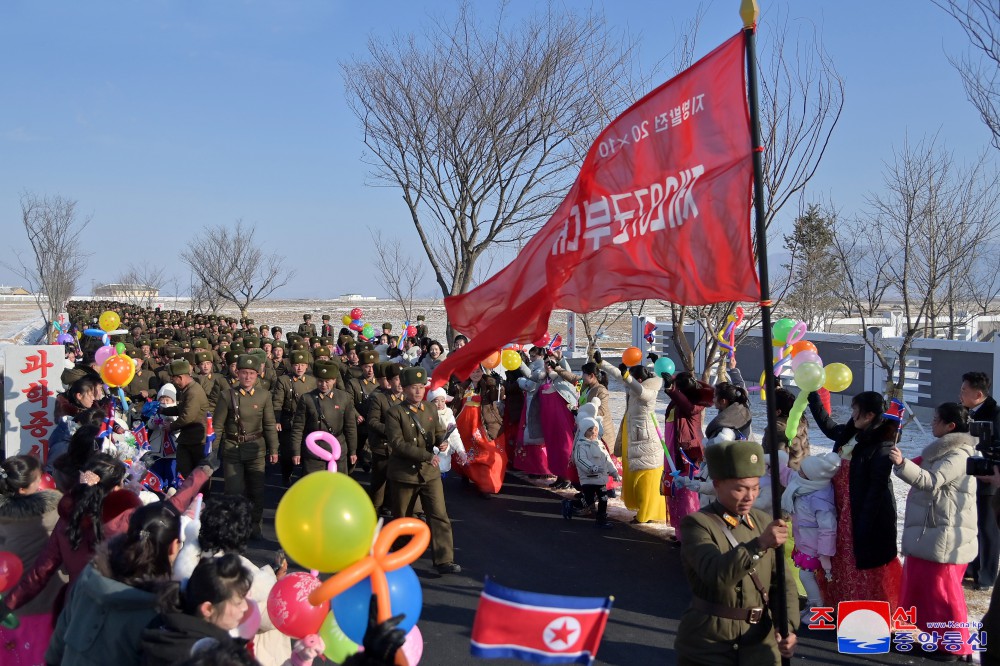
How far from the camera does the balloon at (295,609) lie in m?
3.20

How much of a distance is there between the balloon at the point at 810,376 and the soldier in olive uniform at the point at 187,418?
5.97 meters

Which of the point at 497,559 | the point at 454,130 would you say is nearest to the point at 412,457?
the point at 497,559

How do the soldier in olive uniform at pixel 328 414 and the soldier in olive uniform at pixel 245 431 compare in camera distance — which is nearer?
the soldier in olive uniform at pixel 245 431

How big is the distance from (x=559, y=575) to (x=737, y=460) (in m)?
4.00

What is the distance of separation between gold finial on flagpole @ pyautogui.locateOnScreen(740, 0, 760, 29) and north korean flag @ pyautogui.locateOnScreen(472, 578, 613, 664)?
8.10ft

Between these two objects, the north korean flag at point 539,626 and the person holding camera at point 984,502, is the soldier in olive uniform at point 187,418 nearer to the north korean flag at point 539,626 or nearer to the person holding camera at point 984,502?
the north korean flag at point 539,626

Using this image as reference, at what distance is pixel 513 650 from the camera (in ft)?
10.3

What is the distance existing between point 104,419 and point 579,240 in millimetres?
4756

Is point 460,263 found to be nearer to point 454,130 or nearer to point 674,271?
point 454,130

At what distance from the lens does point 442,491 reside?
7.48 meters

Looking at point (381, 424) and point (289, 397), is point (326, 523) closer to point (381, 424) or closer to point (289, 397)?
point (381, 424)

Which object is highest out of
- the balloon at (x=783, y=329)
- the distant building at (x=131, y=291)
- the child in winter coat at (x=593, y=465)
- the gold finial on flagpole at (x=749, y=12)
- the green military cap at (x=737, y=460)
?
the distant building at (x=131, y=291)

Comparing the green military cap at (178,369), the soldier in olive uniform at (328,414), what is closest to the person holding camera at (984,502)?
the soldier in olive uniform at (328,414)

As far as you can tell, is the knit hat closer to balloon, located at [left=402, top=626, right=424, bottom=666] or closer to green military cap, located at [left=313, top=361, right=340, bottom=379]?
balloon, located at [left=402, top=626, right=424, bottom=666]
